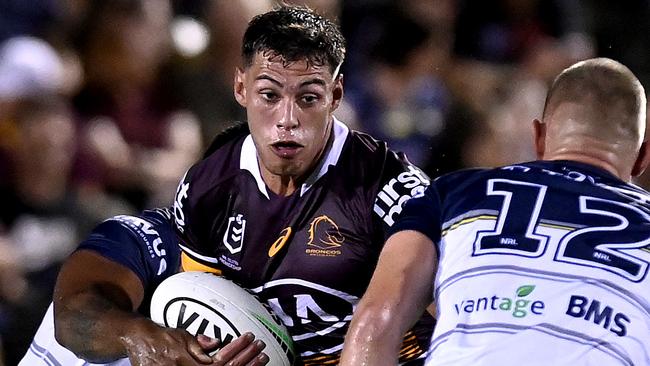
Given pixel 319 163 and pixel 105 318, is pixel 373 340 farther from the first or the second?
pixel 105 318

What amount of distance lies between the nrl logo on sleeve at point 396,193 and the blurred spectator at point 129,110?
10.9 ft

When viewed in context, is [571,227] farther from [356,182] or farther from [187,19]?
[187,19]

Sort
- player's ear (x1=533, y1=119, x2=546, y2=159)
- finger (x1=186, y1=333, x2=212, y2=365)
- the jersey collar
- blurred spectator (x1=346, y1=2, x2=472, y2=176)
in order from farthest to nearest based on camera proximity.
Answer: blurred spectator (x1=346, y1=2, x2=472, y2=176)
the jersey collar
finger (x1=186, y1=333, x2=212, y2=365)
player's ear (x1=533, y1=119, x2=546, y2=159)

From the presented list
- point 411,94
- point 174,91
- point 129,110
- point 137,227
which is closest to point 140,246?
point 137,227

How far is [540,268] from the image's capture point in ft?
13.8

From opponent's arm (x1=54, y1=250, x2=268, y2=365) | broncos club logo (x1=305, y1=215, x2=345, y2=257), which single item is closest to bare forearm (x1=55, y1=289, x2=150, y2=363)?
opponent's arm (x1=54, y1=250, x2=268, y2=365)

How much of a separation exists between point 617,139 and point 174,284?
5.90 feet

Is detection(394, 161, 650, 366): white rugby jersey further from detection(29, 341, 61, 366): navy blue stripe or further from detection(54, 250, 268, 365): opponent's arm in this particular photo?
detection(29, 341, 61, 366): navy blue stripe

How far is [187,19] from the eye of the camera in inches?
371

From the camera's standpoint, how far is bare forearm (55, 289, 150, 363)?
206 inches

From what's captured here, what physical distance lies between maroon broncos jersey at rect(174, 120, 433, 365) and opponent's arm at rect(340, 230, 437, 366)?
82 centimetres

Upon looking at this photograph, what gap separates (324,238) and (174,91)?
3918 mm

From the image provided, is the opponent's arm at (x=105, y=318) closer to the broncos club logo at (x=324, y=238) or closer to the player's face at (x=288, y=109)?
the broncos club logo at (x=324, y=238)

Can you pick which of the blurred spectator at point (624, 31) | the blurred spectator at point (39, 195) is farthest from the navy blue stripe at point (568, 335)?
the blurred spectator at point (624, 31)
